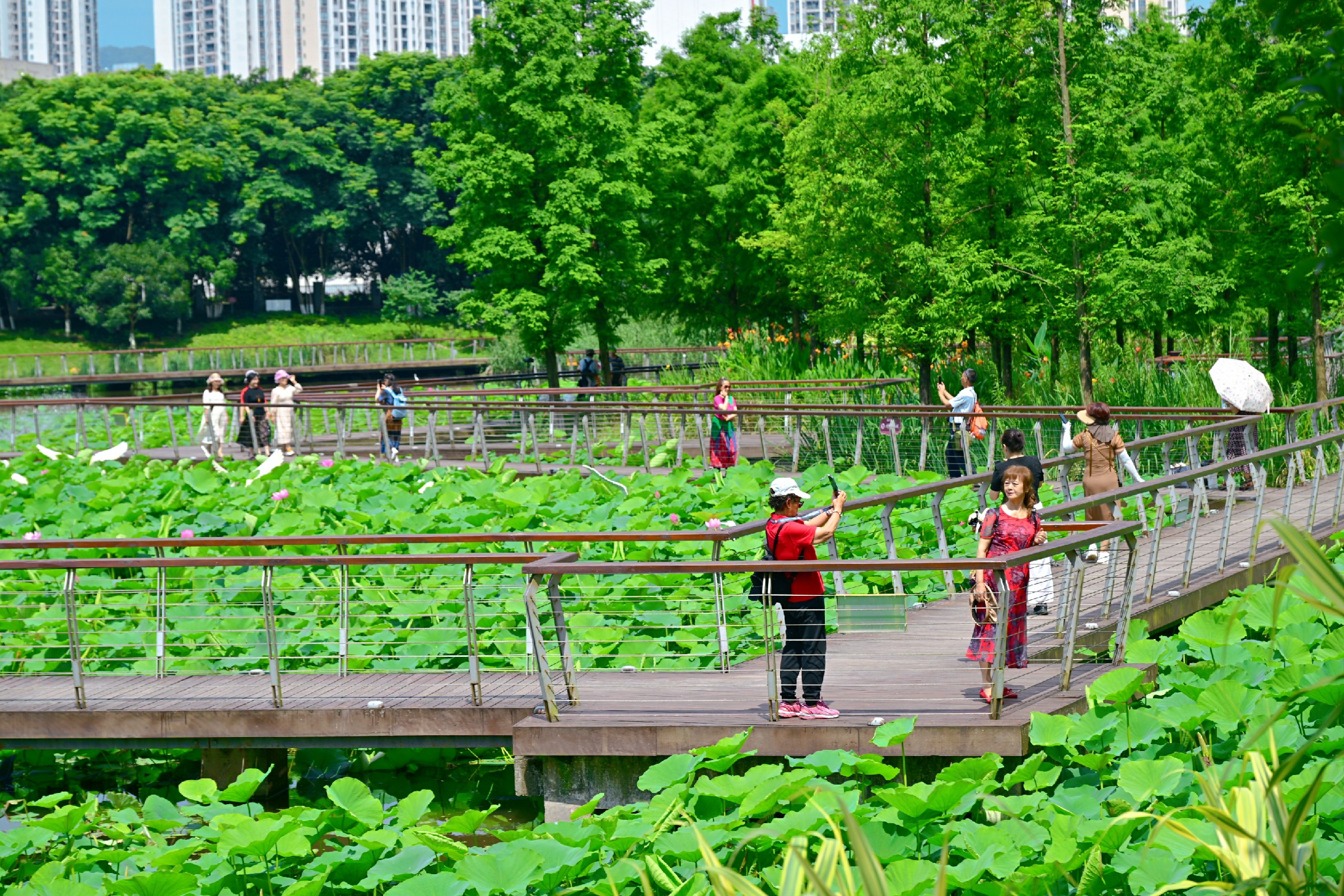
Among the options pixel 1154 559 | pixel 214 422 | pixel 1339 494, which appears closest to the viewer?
pixel 1154 559

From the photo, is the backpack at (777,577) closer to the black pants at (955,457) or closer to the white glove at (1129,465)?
the white glove at (1129,465)

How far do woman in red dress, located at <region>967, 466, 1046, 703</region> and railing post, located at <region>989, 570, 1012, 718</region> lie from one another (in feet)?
1.58

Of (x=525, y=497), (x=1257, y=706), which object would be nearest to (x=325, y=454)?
(x=525, y=497)

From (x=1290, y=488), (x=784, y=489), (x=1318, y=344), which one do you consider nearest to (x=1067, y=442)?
(x=1290, y=488)

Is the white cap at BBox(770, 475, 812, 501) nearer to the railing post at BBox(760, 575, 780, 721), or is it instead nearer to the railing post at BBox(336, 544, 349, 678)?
the railing post at BBox(760, 575, 780, 721)

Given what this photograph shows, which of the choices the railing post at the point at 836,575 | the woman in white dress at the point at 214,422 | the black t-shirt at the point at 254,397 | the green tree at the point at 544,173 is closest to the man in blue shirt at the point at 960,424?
the railing post at the point at 836,575

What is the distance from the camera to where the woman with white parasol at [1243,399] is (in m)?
12.9

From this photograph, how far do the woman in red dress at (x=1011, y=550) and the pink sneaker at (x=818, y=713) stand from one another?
796mm

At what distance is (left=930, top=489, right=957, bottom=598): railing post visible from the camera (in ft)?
30.7

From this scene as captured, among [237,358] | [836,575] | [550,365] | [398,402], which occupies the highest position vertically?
[237,358]

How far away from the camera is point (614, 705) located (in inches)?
277

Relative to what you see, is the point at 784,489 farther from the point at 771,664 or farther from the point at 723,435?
the point at 723,435

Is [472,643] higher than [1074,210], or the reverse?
[1074,210]

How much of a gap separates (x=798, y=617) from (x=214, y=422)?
14.5m
